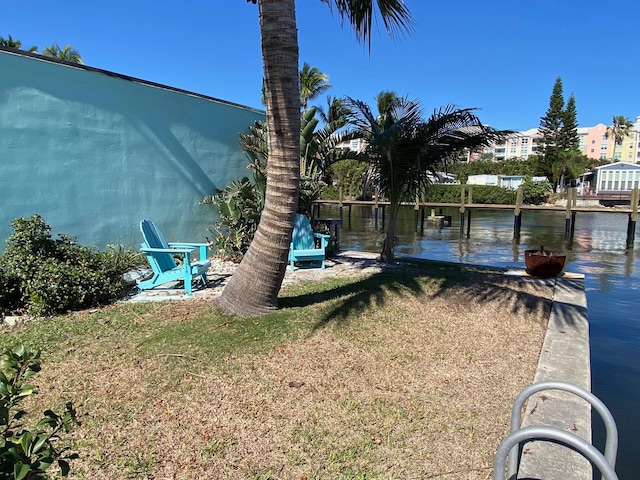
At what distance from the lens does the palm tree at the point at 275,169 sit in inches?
178

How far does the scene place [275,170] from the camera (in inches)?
188

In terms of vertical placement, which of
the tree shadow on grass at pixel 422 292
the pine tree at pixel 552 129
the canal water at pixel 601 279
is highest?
the pine tree at pixel 552 129

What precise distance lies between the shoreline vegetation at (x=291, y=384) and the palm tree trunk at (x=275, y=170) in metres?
0.32

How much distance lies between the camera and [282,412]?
3289 millimetres

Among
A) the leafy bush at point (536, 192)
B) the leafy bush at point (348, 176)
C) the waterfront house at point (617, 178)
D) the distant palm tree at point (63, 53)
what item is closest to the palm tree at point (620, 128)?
the waterfront house at point (617, 178)

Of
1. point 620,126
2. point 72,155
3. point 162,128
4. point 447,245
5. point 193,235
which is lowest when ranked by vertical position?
point 447,245

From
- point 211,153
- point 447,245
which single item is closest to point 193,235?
point 211,153

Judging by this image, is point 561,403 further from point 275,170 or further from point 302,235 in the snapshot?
point 302,235

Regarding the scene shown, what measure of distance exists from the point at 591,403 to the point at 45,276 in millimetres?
5647

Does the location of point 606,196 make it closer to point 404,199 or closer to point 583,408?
point 404,199

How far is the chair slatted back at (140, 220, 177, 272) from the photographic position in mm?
6300

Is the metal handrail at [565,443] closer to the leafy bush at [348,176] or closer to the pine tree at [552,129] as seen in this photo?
the leafy bush at [348,176]

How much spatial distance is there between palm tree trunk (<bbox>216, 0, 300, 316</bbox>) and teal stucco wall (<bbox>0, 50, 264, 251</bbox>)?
3.36 meters

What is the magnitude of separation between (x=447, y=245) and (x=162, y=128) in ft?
49.4
